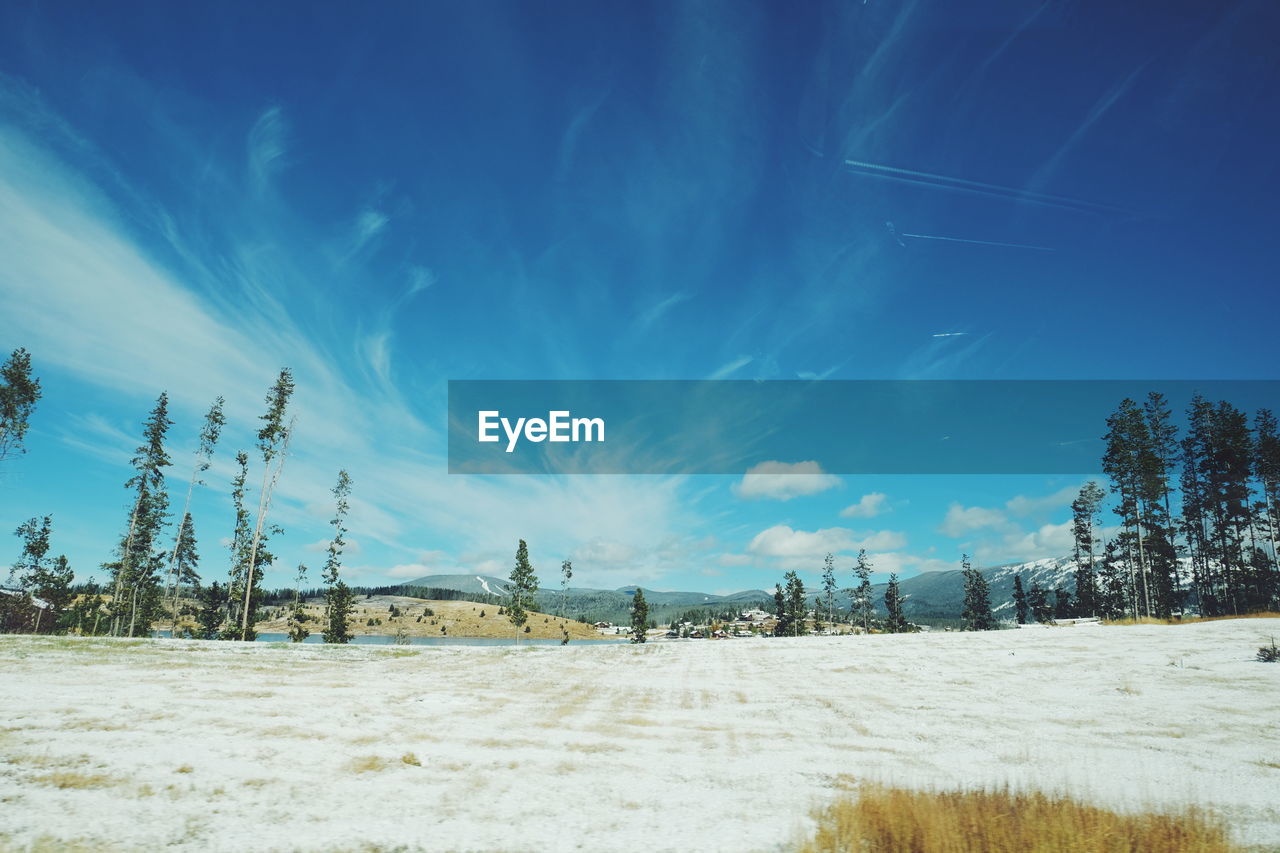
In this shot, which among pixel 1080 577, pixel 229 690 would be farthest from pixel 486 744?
pixel 1080 577

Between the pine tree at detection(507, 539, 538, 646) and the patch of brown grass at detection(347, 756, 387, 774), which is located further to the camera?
the pine tree at detection(507, 539, 538, 646)

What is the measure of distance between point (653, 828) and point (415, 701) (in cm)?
985

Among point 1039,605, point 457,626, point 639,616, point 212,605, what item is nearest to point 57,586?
point 212,605

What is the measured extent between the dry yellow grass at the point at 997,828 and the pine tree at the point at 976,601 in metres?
119

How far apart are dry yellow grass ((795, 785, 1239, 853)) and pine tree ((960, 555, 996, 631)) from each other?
118567 mm

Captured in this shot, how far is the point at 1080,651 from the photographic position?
1044 inches

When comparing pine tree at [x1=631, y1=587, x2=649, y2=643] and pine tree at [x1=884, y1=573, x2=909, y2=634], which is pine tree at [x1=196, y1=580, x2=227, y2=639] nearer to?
pine tree at [x1=631, y1=587, x2=649, y2=643]

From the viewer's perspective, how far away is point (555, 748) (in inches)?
415

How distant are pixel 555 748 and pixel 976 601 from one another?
12429cm

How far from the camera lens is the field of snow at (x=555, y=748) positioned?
Answer: 668 centimetres

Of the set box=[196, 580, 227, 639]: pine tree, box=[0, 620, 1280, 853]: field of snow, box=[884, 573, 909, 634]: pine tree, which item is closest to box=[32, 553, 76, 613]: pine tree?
box=[196, 580, 227, 639]: pine tree

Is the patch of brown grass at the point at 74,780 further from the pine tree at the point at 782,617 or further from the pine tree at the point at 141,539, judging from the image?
the pine tree at the point at 782,617

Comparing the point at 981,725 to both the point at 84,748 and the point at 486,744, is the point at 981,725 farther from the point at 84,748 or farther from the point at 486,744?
the point at 84,748

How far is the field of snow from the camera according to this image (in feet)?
21.9
